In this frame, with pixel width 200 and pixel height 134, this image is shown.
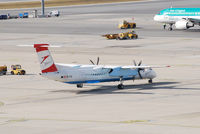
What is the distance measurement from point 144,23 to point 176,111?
11256 centimetres

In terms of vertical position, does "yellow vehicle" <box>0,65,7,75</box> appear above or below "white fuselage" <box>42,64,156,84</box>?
below

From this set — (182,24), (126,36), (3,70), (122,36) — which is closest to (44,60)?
(3,70)

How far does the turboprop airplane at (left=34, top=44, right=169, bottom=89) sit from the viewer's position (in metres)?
63.8

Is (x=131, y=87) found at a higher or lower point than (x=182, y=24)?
lower

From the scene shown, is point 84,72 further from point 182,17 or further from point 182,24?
point 182,17

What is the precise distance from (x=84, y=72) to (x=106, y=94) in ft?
11.1

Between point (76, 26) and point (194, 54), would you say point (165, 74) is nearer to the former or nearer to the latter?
point (194, 54)

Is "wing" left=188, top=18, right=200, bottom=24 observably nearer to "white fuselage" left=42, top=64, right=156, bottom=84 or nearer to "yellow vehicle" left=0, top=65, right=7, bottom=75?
"yellow vehicle" left=0, top=65, right=7, bottom=75

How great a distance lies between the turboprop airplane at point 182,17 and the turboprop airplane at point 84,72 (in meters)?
71.2

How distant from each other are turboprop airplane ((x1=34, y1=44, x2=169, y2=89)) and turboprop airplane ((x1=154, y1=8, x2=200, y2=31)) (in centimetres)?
7121

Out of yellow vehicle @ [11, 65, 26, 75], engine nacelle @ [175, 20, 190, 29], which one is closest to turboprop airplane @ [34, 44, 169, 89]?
yellow vehicle @ [11, 65, 26, 75]

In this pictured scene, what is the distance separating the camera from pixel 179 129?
148ft

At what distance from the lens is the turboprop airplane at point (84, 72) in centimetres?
6381

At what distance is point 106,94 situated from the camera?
64.4 metres
